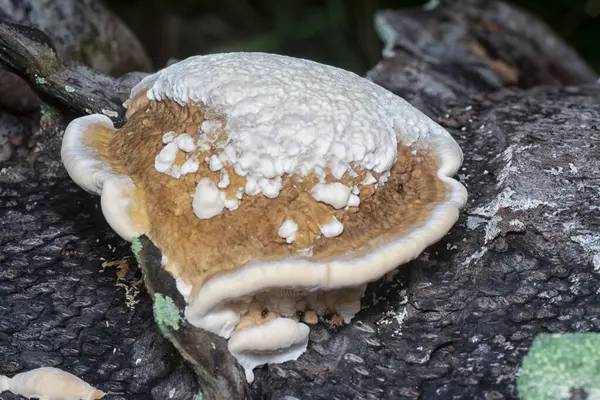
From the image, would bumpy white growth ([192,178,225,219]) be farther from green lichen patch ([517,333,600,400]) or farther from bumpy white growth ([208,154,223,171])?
green lichen patch ([517,333,600,400])

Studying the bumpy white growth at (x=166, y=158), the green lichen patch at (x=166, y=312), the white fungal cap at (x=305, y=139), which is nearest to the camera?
the white fungal cap at (x=305, y=139)

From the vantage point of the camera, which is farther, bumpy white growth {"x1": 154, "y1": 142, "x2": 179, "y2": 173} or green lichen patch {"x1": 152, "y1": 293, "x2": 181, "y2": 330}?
bumpy white growth {"x1": 154, "y1": 142, "x2": 179, "y2": 173}

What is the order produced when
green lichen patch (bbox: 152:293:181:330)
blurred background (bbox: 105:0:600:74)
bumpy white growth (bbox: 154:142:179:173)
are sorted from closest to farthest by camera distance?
green lichen patch (bbox: 152:293:181:330), bumpy white growth (bbox: 154:142:179:173), blurred background (bbox: 105:0:600:74)

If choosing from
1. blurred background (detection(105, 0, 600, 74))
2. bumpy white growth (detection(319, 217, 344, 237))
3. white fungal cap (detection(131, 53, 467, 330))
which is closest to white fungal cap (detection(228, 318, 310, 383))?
white fungal cap (detection(131, 53, 467, 330))

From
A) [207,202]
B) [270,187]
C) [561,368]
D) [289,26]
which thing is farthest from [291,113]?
[289,26]

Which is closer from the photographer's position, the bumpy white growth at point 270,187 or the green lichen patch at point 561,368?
the green lichen patch at point 561,368

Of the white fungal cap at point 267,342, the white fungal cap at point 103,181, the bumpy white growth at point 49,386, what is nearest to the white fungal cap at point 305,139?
the white fungal cap at point 267,342

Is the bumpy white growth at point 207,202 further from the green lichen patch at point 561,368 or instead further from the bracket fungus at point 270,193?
the green lichen patch at point 561,368
